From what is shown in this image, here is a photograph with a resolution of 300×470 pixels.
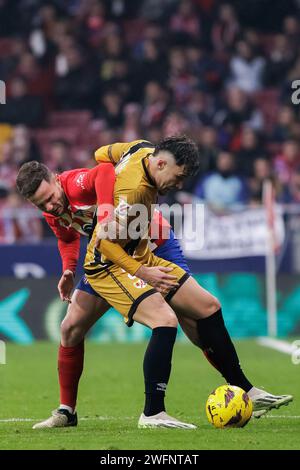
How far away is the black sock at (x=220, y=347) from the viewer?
7.49 meters

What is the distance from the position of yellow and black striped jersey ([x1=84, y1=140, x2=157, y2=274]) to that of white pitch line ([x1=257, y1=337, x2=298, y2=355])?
20.4 feet

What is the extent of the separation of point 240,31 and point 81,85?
304 cm

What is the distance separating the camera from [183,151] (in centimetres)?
701

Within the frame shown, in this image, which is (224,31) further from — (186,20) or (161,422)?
(161,422)

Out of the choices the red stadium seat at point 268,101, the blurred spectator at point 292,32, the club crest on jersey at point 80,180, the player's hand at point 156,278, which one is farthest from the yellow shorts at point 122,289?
the blurred spectator at point 292,32

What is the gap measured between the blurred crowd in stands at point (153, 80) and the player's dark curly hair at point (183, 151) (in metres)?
9.26

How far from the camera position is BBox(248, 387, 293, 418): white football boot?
7.37 meters

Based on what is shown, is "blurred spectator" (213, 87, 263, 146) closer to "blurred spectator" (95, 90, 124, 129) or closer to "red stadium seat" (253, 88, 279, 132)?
"red stadium seat" (253, 88, 279, 132)

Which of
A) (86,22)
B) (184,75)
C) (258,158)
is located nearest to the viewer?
(258,158)

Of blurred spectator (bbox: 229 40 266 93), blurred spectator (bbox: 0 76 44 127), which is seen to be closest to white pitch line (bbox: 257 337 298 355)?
blurred spectator (bbox: 229 40 266 93)

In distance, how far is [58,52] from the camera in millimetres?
20047
